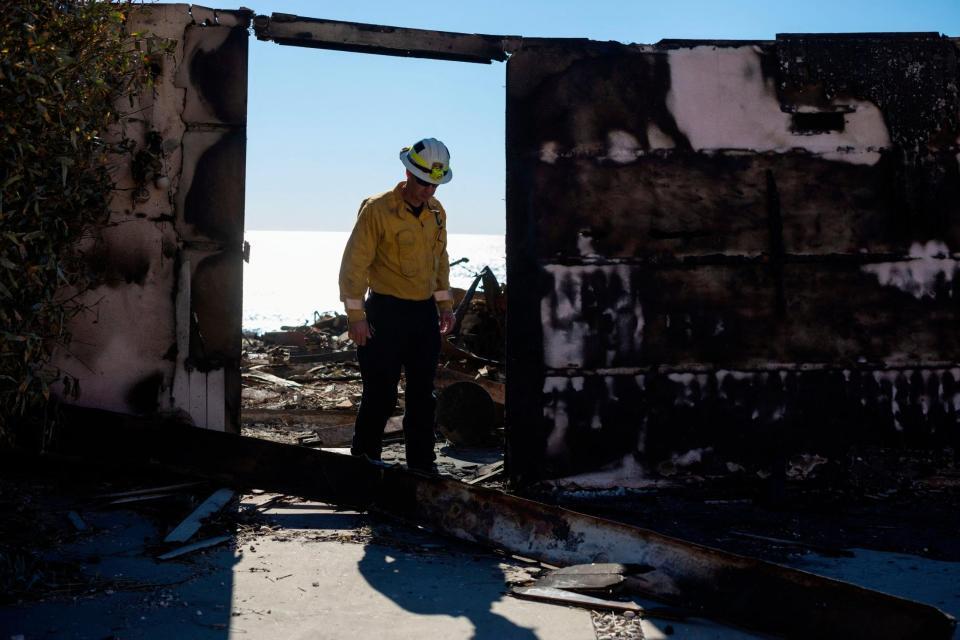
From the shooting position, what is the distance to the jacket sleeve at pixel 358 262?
5441 mm

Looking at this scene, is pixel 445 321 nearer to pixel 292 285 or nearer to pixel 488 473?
pixel 488 473

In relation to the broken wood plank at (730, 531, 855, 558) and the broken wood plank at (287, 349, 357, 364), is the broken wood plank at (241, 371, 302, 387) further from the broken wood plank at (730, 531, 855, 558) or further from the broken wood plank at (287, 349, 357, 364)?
the broken wood plank at (730, 531, 855, 558)

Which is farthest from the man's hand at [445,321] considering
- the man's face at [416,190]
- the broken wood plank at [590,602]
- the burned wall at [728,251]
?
the broken wood plank at [590,602]

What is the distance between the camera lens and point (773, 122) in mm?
6004

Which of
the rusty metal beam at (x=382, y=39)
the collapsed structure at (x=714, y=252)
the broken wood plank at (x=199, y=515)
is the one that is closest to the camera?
the broken wood plank at (x=199, y=515)

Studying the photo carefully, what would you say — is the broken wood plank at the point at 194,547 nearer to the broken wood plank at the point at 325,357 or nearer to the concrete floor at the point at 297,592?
the concrete floor at the point at 297,592

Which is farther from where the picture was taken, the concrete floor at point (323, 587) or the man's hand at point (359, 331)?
the man's hand at point (359, 331)

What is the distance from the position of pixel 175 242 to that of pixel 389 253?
1396 mm

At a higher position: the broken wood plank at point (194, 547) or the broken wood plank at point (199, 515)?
the broken wood plank at point (199, 515)

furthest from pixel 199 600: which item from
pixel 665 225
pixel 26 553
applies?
pixel 665 225

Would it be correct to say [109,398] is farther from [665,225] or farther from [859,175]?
[859,175]

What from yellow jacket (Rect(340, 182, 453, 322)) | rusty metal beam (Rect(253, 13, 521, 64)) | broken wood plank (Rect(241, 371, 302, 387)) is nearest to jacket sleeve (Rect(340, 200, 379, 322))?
yellow jacket (Rect(340, 182, 453, 322))

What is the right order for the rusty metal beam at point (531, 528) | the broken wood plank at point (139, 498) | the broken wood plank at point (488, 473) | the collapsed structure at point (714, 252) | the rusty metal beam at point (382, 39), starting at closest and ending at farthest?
the rusty metal beam at point (531, 528) < the broken wood plank at point (139, 498) < the rusty metal beam at point (382, 39) < the collapsed structure at point (714, 252) < the broken wood plank at point (488, 473)

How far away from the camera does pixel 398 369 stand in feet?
18.5
